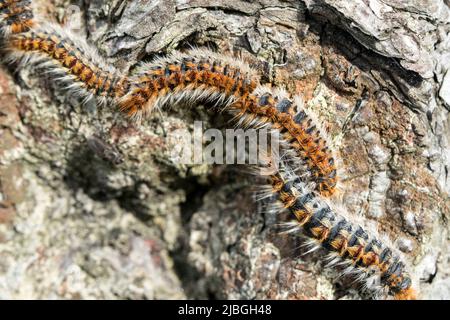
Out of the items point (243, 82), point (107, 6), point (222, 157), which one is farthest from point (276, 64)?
point (107, 6)

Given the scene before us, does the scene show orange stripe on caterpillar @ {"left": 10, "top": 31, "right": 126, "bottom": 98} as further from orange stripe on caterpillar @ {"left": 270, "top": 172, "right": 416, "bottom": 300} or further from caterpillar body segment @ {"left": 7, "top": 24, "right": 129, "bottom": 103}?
orange stripe on caterpillar @ {"left": 270, "top": 172, "right": 416, "bottom": 300}

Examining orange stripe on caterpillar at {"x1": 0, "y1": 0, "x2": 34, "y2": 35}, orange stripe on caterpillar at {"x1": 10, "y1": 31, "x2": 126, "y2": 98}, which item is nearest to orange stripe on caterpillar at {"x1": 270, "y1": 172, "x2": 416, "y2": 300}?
orange stripe on caterpillar at {"x1": 10, "y1": 31, "x2": 126, "y2": 98}

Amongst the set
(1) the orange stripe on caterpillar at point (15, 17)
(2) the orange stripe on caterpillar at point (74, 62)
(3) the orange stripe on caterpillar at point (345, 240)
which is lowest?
(3) the orange stripe on caterpillar at point (345, 240)

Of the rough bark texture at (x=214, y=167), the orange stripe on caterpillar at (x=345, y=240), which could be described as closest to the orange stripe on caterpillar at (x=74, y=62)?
the rough bark texture at (x=214, y=167)

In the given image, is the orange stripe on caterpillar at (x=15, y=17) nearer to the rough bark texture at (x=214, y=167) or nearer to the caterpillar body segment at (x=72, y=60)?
the caterpillar body segment at (x=72, y=60)

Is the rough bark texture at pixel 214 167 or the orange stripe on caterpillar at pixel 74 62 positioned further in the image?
the orange stripe on caterpillar at pixel 74 62

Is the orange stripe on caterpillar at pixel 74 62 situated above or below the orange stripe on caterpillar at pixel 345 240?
above

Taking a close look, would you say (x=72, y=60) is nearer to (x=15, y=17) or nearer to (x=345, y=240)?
(x=15, y=17)

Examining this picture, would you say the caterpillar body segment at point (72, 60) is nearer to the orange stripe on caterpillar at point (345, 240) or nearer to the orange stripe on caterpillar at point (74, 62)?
the orange stripe on caterpillar at point (74, 62)

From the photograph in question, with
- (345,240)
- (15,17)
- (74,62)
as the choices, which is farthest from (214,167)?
(15,17)
